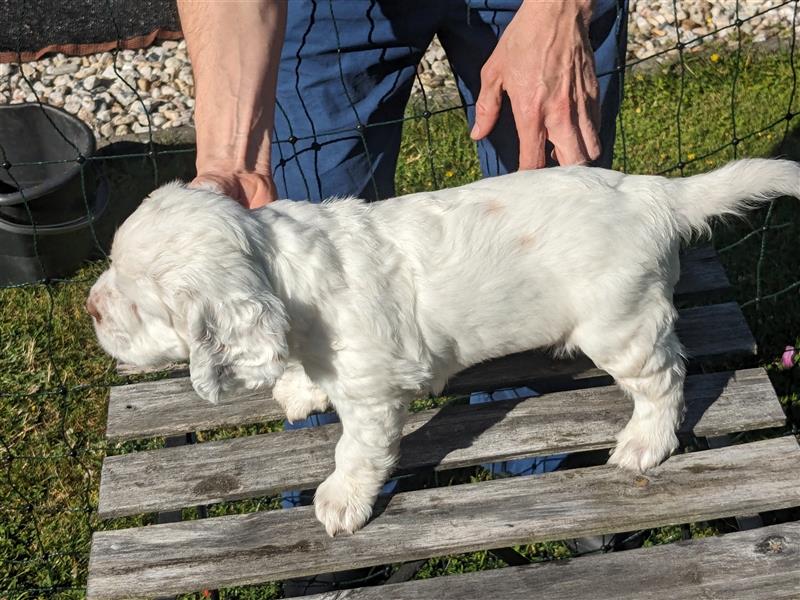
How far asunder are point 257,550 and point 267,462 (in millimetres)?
349

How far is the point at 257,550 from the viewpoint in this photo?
2.85 metres

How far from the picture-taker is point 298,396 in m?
3.28

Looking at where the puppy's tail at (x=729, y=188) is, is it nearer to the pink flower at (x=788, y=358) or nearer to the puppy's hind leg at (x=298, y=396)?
the puppy's hind leg at (x=298, y=396)

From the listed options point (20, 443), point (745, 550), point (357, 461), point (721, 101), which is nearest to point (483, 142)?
point (357, 461)

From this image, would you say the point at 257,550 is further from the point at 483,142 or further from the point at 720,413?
the point at 483,142

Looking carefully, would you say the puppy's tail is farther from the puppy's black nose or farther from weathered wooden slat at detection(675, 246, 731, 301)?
the puppy's black nose

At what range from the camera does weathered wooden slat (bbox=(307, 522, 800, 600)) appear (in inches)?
106

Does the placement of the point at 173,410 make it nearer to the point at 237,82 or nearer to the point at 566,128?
the point at 237,82

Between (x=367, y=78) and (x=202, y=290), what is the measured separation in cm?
130

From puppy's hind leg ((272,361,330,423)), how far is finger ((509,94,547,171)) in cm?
98

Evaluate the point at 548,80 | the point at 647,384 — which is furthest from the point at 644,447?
the point at 548,80

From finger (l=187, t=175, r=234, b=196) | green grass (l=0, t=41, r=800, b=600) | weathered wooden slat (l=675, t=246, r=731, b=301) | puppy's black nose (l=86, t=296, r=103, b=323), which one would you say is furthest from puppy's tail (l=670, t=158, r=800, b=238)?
puppy's black nose (l=86, t=296, r=103, b=323)

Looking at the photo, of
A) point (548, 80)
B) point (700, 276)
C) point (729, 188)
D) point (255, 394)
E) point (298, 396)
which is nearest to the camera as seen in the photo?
point (729, 188)

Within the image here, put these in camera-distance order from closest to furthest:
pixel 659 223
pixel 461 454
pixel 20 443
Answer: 1. pixel 659 223
2. pixel 461 454
3. pixel 20 443
